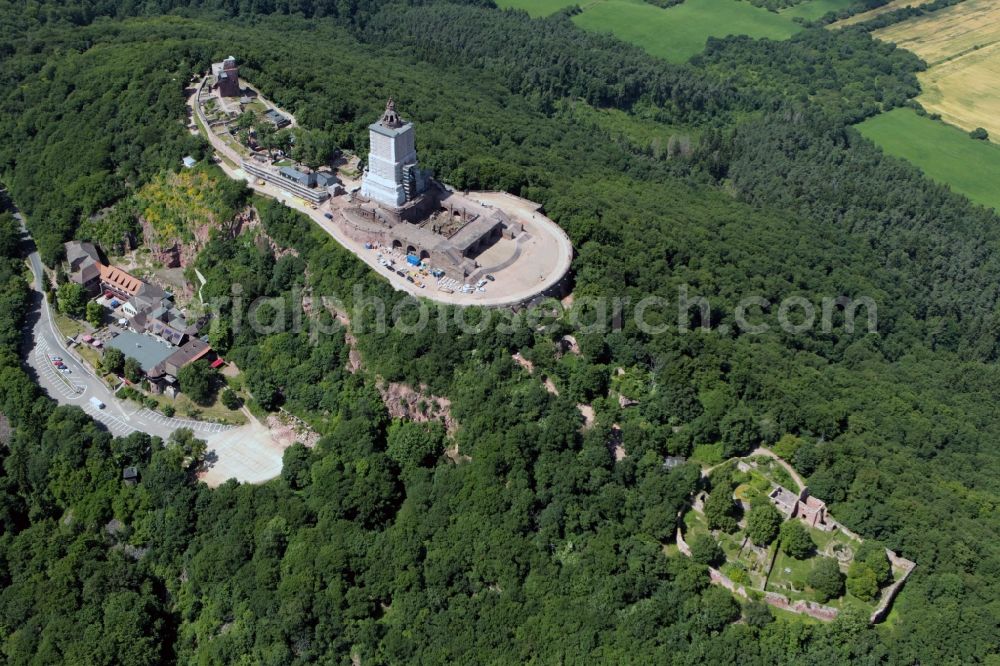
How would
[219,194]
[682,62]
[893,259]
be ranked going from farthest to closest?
Answer: [682,62] < [893,259] < [219,194]

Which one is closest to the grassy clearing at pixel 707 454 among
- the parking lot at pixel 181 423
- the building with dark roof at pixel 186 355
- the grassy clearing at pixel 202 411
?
the grassy clearing at pixel 202 411

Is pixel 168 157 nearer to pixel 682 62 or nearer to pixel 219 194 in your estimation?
pixel 219 194

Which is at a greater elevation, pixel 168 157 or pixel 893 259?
pixel 168 157

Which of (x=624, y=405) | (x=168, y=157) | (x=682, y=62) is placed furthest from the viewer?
(x=682, y=62)

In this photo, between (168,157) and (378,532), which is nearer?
(378,532)

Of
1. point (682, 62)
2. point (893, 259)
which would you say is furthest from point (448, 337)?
point (682, 62)

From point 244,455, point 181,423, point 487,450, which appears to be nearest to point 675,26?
point 487,450
